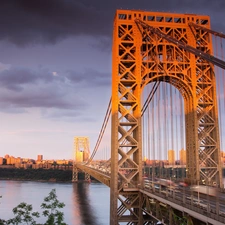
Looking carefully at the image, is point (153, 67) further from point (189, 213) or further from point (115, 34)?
point (189, 213)

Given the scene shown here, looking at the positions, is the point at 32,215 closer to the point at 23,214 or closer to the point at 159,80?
the point at 23,214

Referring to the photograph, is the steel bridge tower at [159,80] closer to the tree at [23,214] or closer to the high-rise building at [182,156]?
the high-rise building at [182,156]

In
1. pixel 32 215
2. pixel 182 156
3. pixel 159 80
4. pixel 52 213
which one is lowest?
pixel 32 215

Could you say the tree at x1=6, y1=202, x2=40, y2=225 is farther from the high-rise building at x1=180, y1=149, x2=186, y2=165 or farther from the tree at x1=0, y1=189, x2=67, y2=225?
the high-rise building at x1=180, y1=149, x2=186, y2=165

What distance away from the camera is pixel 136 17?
25.0 m

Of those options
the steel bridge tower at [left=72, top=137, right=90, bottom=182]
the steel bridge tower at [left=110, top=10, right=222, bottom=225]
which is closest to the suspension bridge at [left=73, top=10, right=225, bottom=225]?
the steel bridge tower at [left=110, top=10, right=222, bottom=225]

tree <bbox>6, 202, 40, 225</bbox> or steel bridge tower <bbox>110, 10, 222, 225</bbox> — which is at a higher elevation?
steel bridge tower <bbox>110, 10, 222, 225</bbox>

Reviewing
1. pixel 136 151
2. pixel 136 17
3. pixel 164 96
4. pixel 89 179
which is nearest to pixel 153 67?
pixel 164 96

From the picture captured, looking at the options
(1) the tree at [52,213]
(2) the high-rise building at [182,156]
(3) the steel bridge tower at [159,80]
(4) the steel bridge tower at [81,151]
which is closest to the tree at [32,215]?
(1) the tree at [52,213]

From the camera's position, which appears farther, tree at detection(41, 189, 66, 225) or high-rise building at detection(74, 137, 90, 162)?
high-rise building at detection(74, 137, 90, 162)

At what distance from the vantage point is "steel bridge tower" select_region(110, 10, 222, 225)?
2334 centimetres

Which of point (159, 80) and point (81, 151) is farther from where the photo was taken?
point (81, 151)

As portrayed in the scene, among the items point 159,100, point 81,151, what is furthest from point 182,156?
point 81,151

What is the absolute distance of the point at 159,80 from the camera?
26.1 metres
